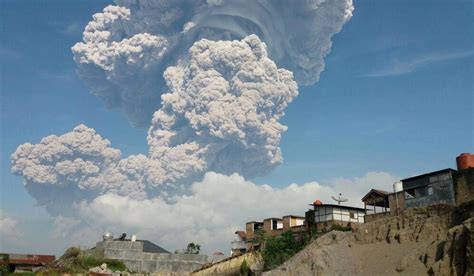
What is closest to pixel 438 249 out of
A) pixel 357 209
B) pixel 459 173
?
pixel 459 173

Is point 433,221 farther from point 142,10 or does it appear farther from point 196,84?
point 142,10

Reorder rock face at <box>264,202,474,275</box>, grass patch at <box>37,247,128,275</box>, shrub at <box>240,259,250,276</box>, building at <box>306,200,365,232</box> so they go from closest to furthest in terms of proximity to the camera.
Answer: rock face at <box>264,202,474,275</box>
grass patch at <box>37,247,128,275</box>
shrub at <box>240,259,250,276</box>
building at <box>306,200,365,232</box>

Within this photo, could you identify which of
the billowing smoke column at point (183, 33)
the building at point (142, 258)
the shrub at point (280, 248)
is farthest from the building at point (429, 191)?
the billowing smoke column at point (183, 33)

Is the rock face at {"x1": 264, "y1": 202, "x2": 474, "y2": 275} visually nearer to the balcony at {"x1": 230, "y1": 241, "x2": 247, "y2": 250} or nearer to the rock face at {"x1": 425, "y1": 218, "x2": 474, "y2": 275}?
the rock face at {"x1": 425, "y1": 218, "x2": 474, "y2": 275}

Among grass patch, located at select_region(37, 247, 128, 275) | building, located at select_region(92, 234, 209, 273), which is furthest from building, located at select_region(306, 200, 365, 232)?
grass patch, located at select_region(37, 247, 128, 275)

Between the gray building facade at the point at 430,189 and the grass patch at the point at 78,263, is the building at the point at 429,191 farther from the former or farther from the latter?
the grass patch at the point at 78,263

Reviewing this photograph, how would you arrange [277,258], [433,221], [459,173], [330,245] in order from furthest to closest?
[277,258] < [459,173] < [330,245] < [433,221]
